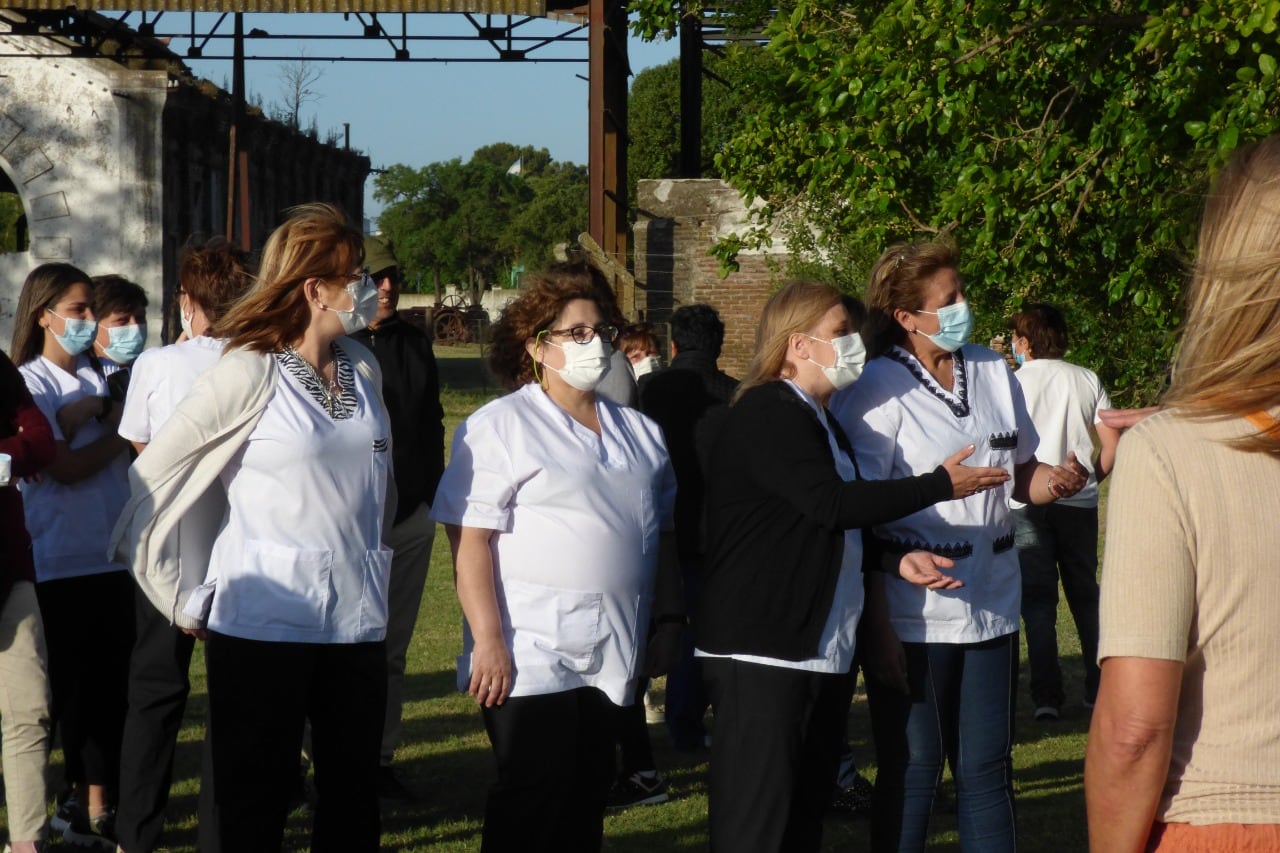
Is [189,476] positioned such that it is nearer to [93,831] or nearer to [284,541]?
[284,541]

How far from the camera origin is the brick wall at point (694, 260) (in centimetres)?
2344

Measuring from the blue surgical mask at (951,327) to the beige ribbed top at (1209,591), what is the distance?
232 centimetres

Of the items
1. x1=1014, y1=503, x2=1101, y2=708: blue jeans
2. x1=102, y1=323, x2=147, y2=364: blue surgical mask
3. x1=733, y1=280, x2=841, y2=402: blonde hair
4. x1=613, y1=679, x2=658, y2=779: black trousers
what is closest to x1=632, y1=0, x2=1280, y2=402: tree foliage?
x1=1014, y1=503, x2=1101, y2=708: blue jeans

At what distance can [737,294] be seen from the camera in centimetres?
2400

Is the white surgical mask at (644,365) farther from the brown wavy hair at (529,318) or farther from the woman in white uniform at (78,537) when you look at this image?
the brown wavy hair at (529,318)

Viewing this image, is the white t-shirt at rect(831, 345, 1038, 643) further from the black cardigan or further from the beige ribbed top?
the beige ribbed top

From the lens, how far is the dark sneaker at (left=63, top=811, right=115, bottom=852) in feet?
18.2

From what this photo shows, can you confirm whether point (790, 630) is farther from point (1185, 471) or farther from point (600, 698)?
point (1185, 471)

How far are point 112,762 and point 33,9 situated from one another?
→ 18.3 metres

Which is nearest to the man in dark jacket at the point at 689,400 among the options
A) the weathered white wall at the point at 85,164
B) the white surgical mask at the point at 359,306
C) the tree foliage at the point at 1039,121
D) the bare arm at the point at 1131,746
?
the white surgical mask at the point at 359,306

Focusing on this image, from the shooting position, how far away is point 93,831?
18.3 ft

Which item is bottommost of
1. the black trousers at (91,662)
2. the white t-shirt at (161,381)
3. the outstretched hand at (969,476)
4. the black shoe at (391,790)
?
the black shoe at (391,790)

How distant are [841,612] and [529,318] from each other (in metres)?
1.23

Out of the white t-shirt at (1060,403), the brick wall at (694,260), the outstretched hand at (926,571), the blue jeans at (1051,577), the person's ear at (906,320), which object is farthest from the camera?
the brick wall at (694,260)
